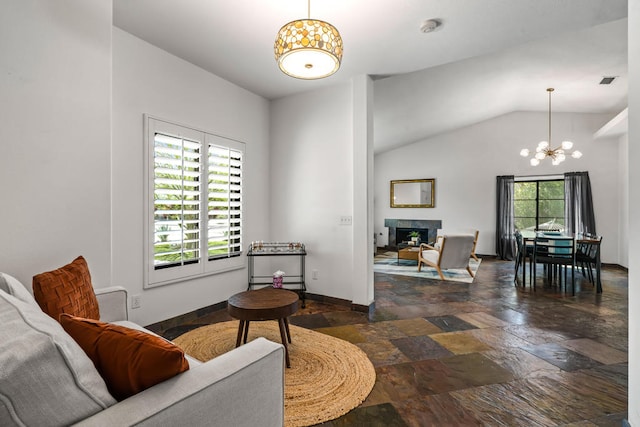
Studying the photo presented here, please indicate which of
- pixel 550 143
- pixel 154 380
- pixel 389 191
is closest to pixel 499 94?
pixel 550 143

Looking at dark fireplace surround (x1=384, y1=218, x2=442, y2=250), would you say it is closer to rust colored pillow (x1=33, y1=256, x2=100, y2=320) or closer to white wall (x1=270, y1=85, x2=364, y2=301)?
white wall (x1=270, y1=85, x2=364, y2=301)

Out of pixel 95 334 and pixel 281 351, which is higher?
pixel 95 334

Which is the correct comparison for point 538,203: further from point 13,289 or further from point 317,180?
point 13,289

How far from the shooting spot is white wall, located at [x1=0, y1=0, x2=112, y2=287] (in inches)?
66.9

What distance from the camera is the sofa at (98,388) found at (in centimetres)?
69

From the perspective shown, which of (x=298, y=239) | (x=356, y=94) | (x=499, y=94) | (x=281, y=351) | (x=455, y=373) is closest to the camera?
(x=281, y=351)

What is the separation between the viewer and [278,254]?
3.90 metres

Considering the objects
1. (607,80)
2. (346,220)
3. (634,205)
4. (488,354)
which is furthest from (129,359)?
(607,80)

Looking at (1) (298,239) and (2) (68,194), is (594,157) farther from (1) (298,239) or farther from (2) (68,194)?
(2) (68,194)

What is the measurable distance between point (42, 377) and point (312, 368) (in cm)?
188

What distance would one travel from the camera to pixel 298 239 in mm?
4258

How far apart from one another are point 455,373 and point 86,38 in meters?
3.50

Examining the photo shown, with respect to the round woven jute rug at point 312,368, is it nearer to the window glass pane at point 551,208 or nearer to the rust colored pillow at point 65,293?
the rust colored pillow at point 65,293

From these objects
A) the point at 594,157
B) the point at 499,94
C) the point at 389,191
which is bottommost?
the point at 389,191
